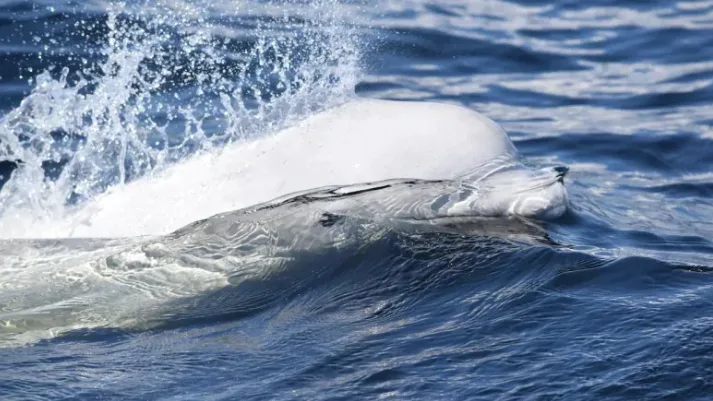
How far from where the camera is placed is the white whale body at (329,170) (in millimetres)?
4949

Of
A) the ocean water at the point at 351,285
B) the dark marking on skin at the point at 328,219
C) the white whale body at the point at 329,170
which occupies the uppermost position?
the white whale body at the point at 329,170

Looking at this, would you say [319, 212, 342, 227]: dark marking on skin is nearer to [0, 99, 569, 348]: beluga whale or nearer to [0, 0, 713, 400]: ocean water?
[0, 99, 569, 348]: beluga whale

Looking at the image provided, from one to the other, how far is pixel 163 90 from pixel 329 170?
3.82 metres

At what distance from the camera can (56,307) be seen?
14.9ft

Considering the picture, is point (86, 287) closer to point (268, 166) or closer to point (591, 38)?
point (268, 166)

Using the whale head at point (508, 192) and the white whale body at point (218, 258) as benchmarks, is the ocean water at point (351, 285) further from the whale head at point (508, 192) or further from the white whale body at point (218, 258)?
the whale head at point (508, 192)

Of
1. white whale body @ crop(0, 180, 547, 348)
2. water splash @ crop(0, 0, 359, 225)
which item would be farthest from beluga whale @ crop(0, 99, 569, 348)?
water splash @ crop(0, 0, 359, 225)

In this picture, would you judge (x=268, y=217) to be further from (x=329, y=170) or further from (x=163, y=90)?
(x=163, y=90)

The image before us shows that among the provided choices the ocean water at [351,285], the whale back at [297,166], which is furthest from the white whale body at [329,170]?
the ocean water at [351,285]

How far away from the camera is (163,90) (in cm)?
842

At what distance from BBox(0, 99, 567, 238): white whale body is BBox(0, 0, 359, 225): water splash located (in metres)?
0.16

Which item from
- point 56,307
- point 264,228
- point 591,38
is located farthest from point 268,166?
point 591,38

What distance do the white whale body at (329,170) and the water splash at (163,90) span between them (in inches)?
6.1

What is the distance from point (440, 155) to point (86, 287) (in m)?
1.77
